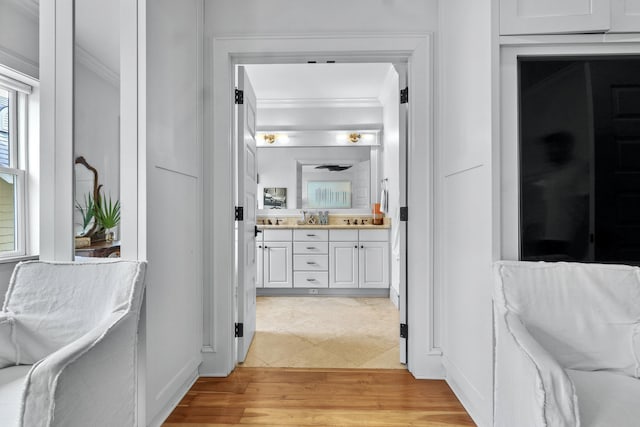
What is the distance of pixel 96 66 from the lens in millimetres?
1475

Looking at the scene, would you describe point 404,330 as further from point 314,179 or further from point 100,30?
point 314,179

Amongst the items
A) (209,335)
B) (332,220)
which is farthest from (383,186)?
(209,335)

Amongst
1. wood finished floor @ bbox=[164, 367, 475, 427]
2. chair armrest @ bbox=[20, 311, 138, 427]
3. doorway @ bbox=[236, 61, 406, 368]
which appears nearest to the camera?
chair armrest @ bbox=[20, 311, 138, 427]

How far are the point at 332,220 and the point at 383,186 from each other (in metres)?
0.82

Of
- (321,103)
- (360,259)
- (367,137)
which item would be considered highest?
(321,103)

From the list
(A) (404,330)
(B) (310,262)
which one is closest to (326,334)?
(A) (404,330)

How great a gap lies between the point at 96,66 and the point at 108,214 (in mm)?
657

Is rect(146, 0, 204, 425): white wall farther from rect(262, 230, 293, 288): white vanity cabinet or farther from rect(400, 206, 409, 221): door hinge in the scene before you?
rect(262, 230, 293, 288): white vanity cabinet

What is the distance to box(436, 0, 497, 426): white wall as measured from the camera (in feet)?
4.89

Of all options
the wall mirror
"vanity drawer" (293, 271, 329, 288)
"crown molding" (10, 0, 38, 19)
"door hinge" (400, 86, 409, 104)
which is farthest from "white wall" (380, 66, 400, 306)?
"crown molding" (10, 0, 38, 19)

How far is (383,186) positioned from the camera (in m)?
4.32

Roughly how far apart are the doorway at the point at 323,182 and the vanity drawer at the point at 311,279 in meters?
0.01

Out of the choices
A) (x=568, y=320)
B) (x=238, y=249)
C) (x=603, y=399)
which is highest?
(x=238, y=249)

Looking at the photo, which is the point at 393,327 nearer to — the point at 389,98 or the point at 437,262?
the point at 437,262
